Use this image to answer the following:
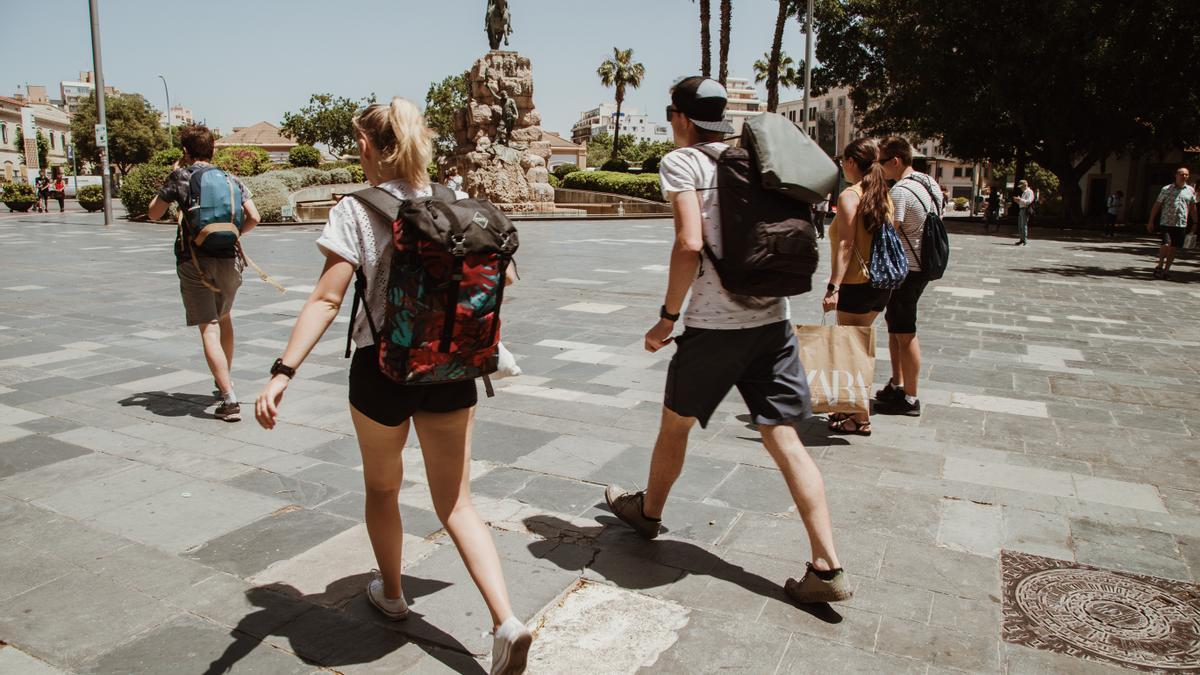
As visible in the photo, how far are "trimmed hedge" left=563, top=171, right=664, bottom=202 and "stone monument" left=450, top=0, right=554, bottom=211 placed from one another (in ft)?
24.2

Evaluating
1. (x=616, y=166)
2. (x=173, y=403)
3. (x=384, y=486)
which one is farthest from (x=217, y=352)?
(x=616, y=166)

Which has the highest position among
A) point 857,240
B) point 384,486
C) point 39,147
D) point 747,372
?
point 39,147

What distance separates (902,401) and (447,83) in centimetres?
6730

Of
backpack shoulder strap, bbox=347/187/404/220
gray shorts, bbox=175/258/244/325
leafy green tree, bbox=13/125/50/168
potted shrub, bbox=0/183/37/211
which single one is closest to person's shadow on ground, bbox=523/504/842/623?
backpack shoulder strap, bbox=347/187/404/220

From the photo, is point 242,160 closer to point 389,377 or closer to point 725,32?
point 725,32

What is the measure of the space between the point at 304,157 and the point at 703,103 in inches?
1557

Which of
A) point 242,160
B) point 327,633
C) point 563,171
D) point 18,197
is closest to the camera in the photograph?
point 327,633

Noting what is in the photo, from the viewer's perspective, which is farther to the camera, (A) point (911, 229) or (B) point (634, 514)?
(A) point (911, 229)

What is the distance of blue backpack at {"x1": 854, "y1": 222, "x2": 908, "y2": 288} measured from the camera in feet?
15.9

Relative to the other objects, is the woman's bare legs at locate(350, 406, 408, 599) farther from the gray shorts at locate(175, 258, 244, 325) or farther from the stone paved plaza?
the gray shorts at locate(175, 258, 244, 325)

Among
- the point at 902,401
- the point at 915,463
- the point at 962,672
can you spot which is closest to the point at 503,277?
the point at 962,672

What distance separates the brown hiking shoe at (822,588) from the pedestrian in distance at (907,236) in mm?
2638

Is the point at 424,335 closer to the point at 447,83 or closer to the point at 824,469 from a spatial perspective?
the point at 824,469

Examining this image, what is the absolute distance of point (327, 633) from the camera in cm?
281
